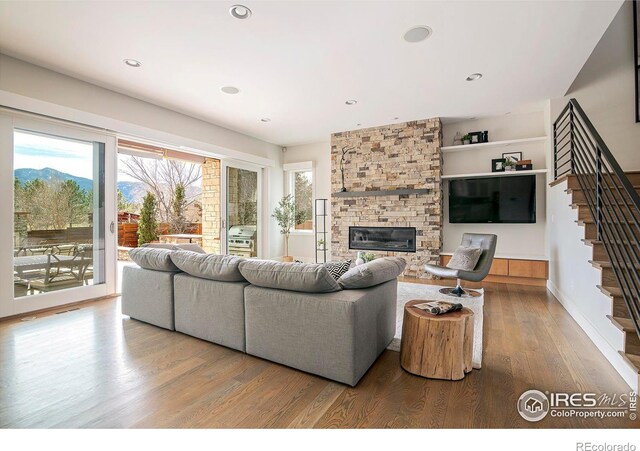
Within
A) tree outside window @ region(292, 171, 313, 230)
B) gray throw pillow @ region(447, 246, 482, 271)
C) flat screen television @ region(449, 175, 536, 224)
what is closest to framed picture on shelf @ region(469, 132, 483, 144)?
flat screen television @ region(449, 175, 536, 224)

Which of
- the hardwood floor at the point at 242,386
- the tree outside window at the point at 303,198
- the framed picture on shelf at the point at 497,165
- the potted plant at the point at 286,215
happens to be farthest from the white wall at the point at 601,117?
the potted plant at the point at 286,215

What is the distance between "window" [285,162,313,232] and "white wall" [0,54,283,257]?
45.0 inches

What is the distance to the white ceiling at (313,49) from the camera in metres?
2.49

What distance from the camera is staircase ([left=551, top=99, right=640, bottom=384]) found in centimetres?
195

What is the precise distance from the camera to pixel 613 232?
96.0 inches

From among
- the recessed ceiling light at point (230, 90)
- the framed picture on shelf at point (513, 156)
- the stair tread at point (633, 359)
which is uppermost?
the recessed ceiling light at point (230, 90)

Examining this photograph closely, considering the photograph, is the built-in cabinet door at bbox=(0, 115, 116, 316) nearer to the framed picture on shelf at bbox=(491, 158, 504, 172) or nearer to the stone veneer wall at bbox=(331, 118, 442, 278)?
the stone veneer wall at bbox=(331, 118, 442, 278)

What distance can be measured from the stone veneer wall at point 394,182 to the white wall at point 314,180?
0.49 meters

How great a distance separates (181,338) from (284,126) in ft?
13.7

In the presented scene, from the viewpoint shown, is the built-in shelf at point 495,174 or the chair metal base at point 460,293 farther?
the built-in shelf at point 495,174

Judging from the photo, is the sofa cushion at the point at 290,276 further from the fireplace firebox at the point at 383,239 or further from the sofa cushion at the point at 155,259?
the fireplace firebox at the point at 383,239

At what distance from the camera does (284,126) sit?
18.8ft
